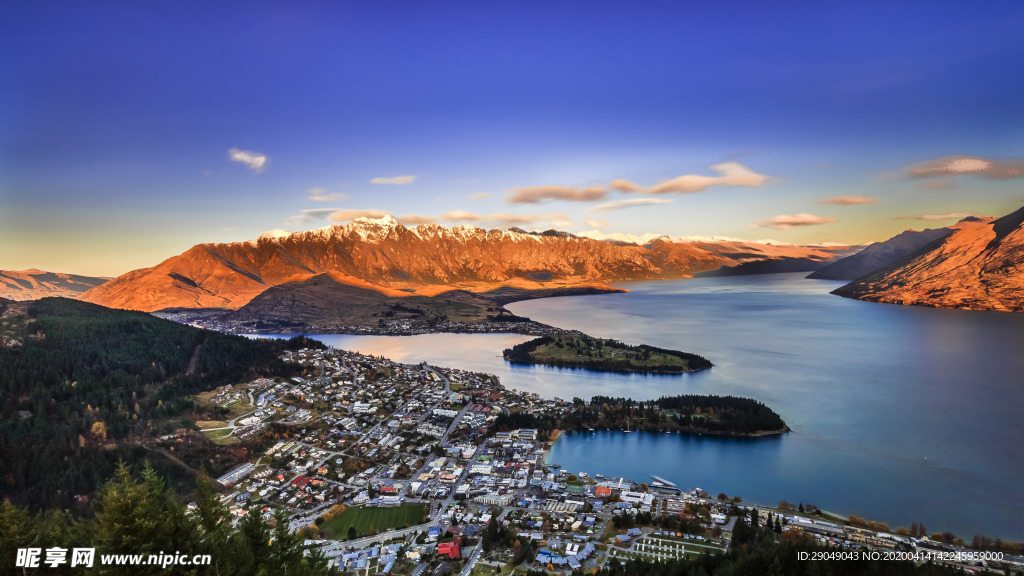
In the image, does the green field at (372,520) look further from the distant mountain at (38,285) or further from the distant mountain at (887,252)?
the distant mountain at (887,252)

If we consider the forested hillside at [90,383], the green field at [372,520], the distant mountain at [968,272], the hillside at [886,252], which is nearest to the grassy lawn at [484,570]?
the green field at [372,520]

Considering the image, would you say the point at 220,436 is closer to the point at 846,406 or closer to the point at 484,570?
the point at 484,570

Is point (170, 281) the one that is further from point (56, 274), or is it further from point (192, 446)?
point (192, 446)

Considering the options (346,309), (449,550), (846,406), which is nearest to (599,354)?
(846,406)

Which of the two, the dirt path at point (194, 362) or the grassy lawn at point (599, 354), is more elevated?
the dirt path at point (194, 362)

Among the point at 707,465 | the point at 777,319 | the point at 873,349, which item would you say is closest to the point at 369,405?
the point at 707,465

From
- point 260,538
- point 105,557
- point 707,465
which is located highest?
point 105,557
